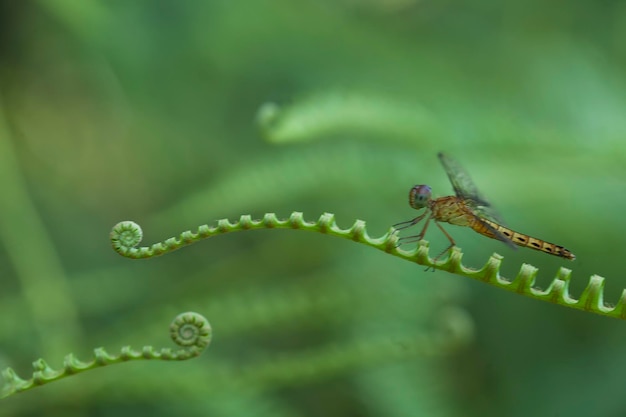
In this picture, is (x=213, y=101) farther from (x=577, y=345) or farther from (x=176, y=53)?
(x=577, y=345)

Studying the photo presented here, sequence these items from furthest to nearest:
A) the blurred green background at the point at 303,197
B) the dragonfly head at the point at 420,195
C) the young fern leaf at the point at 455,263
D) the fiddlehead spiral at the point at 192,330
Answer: the blurred green background at the point at 303,197 → the dragonfly head at the point at 420,195 → the fiddlehead spiral at the point at 192,330 → the young fern leaf at the point at 455,263

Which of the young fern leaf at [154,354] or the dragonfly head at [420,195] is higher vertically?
the dragonfly head at [420,195]

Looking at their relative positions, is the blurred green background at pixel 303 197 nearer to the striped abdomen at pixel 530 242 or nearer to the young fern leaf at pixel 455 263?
the striped abdomen at pixel 530 242

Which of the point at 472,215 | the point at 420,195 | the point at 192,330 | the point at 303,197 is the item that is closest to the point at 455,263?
the point at 192,330

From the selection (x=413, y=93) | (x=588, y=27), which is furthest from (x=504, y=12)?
(x=413, y=93)

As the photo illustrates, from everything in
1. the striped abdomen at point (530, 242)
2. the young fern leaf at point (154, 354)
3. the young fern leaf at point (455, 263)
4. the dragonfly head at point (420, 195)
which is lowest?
the young fern leaf at point (154, 354)

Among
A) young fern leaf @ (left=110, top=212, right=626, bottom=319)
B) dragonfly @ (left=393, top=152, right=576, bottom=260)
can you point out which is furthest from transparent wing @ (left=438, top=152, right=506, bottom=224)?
young fern leaf @ (left=110, top=212, right=626, bottom=319)

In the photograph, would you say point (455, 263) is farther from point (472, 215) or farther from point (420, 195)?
point (472, 215)

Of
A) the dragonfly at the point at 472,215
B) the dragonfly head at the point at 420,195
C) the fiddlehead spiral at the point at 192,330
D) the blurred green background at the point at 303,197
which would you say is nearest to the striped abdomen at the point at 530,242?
the dragonfly at the point at 472,215
